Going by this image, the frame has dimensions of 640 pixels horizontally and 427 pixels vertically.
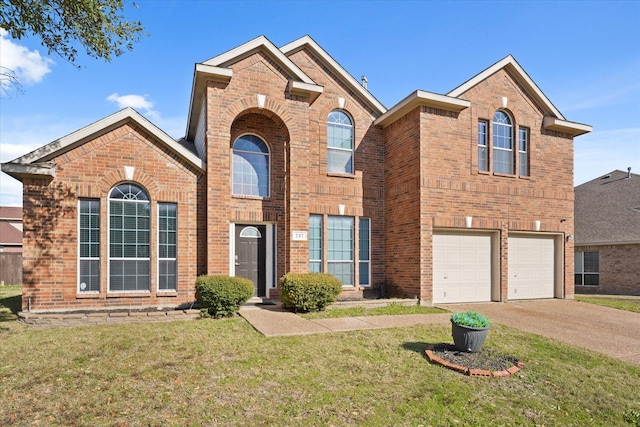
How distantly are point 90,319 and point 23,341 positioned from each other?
1.64m

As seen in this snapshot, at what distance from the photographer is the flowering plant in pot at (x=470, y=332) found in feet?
21.2

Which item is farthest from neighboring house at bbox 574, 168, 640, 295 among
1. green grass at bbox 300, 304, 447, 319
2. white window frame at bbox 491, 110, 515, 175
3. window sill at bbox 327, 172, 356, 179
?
window sill at bbox 327, 172, 356, 179

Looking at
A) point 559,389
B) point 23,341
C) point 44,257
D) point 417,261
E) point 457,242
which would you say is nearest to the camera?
point 559,389

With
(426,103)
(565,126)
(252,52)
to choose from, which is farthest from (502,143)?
(252,52)

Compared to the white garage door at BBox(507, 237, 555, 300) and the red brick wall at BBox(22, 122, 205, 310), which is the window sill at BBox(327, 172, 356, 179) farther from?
the white garage door at BBox(507, 237, 555, 300)

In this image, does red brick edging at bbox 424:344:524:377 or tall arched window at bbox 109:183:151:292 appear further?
tall arched window at bbox 109:183:151:292

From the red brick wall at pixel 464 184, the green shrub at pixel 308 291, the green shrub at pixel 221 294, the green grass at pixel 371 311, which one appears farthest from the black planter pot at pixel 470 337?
the green shrub at pixel 221 294

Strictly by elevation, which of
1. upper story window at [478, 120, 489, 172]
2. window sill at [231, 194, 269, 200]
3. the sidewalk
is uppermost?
upper story window at [478, 120, 489, 172]

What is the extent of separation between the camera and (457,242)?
12.6 m

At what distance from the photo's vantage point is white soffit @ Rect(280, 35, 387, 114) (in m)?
13.3

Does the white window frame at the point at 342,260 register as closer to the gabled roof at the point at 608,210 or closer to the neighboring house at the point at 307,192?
the neighboring house at the point at 307,192

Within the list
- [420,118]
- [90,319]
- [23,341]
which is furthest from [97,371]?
[420,118]

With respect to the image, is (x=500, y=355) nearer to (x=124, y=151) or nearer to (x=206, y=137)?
(x=206, y=137)

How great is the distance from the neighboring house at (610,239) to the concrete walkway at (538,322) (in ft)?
27.4
